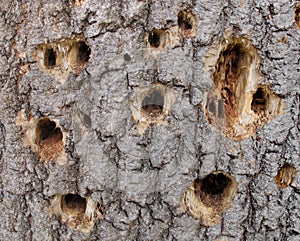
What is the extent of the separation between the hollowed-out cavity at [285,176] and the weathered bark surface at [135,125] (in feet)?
0.06

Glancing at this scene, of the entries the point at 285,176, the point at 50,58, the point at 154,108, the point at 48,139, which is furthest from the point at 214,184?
the point at 50,58

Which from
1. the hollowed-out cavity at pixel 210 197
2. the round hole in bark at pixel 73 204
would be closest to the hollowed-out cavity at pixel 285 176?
the hollowed-out cavity at pixel 210 197

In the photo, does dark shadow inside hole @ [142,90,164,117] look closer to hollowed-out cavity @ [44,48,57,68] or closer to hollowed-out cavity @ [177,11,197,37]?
hollowed-out cavity @ [177,11,197,37]

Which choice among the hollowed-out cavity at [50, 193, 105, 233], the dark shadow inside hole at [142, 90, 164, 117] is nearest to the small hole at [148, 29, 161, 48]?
the dark shadow inside hole at [142, 90, 164, 117]

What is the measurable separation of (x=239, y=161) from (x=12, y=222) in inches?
31.8

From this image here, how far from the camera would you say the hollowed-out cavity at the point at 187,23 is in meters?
1.04

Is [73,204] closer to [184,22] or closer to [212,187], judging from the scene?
[212,187]

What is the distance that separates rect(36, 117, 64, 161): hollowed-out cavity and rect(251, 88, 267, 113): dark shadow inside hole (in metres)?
0.65

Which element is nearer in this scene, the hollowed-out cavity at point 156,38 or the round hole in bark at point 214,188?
the hollowed-out cavity at point 156,38

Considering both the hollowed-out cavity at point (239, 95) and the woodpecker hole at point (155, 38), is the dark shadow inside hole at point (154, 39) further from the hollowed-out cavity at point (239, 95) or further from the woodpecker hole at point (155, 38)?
the hollowed-out cavity at point (239, 95)

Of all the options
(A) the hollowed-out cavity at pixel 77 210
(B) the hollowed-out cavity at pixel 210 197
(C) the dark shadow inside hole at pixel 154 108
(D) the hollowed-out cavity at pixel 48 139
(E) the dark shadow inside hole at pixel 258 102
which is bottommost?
(A) the hollowed-out cavity at pixel 77 210

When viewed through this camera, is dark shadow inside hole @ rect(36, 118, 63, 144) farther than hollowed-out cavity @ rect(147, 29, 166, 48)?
Yes

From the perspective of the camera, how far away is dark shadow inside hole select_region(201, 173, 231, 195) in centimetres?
120

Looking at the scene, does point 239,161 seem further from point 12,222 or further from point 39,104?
point 12,222
